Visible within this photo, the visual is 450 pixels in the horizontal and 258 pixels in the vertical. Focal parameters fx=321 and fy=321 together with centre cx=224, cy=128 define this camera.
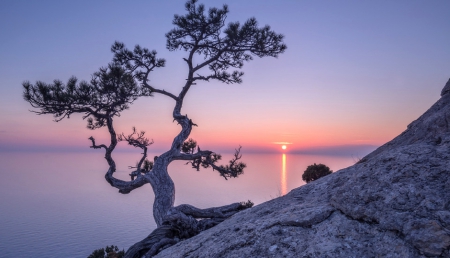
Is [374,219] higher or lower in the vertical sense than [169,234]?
higher

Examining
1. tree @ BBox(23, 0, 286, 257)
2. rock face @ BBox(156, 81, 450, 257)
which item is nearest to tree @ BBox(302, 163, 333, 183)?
tree @ BBox(23, 0, 286, 257)

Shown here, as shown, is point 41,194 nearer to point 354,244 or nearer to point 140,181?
point 140,181

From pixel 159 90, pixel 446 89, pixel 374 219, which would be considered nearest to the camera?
Answer: pixel 374 219

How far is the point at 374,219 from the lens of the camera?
311 centimetres

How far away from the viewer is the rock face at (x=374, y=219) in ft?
9.09

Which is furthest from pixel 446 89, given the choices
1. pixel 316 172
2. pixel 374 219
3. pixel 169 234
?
pixel 316 172

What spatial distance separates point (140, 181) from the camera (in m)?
11.8

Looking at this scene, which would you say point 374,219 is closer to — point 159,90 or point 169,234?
point 169,234

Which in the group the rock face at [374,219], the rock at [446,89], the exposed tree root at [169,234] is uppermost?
the rock at [446,89]

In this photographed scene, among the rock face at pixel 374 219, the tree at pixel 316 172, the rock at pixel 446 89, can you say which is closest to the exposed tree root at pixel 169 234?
the rock face at pixel 374 219

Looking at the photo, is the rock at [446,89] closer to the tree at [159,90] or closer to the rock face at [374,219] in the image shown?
the rock face at [374,219]

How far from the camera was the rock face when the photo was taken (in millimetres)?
2771

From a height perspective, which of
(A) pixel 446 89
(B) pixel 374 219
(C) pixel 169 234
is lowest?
(C) pixel 169 234

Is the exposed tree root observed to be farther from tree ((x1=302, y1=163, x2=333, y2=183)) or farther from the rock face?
tree ((x1=302, y1=163, x2=333, y2=183))
